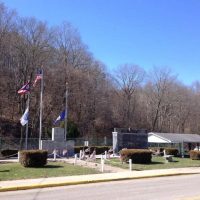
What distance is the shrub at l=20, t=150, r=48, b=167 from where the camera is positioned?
95.3 ft

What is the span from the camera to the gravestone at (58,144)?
41.2m

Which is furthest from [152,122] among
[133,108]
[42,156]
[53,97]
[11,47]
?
[42,156]

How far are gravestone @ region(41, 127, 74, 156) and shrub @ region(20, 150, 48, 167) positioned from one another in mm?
11019

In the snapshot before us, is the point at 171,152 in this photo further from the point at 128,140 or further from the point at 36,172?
the point at 36,172

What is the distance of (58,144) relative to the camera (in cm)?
4181

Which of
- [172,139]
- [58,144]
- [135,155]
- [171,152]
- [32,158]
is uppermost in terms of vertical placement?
[172,139]

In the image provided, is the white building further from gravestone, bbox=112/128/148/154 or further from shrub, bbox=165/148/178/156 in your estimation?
gravestone, bbox=112/128/148/154

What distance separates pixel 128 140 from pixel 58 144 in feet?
32.9

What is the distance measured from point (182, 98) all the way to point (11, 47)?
183 feet

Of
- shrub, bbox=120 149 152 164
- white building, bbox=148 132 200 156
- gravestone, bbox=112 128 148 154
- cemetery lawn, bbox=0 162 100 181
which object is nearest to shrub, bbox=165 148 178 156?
gravestone, bbox=112 128 148 154

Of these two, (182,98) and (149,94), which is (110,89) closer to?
(149,94)

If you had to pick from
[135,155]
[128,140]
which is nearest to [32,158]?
[135,155]

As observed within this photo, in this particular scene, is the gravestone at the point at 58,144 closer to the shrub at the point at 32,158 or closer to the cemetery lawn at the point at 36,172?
the shrub at the point at 32,158

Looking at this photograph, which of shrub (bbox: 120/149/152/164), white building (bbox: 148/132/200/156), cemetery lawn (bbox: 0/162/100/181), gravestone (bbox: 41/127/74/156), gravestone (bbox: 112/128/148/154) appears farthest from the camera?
white building (bbox: 148/132/200/156)
